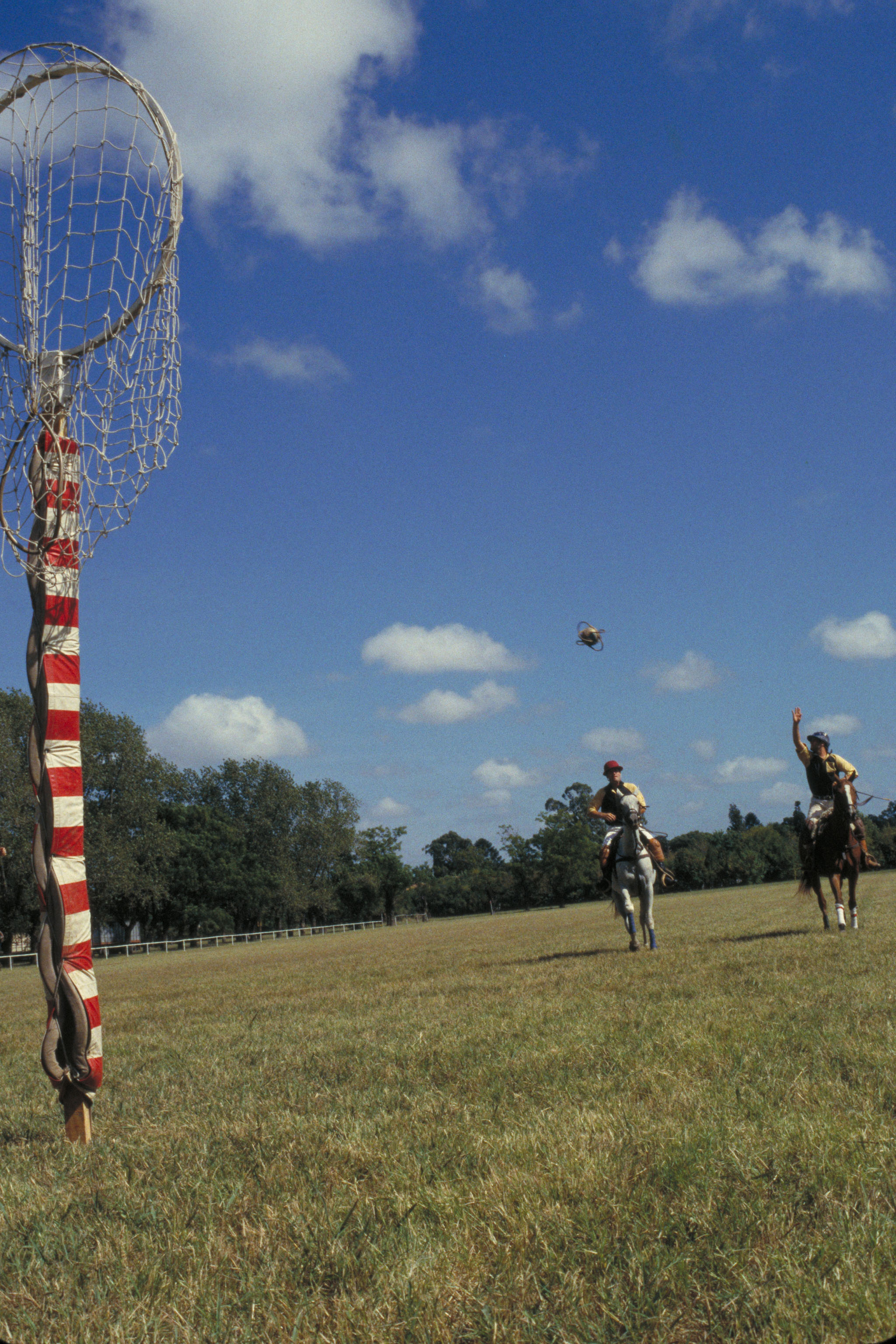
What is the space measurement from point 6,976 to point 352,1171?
3584 cm

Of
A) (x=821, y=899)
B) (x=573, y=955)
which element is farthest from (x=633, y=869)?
(x=821, y=899)

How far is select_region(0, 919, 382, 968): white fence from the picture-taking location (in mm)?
50094

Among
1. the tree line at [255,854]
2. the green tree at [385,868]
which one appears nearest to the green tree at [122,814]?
the tree line at [255,854]

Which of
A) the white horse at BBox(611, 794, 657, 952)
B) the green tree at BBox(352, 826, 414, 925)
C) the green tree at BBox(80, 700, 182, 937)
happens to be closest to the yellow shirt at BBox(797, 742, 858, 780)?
the white horse at BBox(611, 794, 657, 952)

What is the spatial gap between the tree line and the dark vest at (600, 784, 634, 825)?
1613 mm

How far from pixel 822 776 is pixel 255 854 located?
70159mm

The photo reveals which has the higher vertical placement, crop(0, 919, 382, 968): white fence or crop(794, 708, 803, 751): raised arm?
crop(794, 708, 803, 751): raised arm

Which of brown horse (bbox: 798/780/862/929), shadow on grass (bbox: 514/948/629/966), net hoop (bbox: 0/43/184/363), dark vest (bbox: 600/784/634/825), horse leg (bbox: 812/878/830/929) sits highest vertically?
net hoop (bbox: 0/43/184/363)

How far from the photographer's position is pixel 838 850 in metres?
13.5

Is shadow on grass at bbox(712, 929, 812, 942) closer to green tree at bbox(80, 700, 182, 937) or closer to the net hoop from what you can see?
the net hoop

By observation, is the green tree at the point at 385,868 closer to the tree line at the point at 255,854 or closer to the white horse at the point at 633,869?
the tree line at the point at 255,854

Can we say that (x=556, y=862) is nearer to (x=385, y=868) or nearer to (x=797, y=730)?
(x=385, y=868)

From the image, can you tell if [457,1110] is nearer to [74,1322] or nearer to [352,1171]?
[352,1171]

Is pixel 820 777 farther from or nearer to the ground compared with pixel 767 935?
farther from the ground
